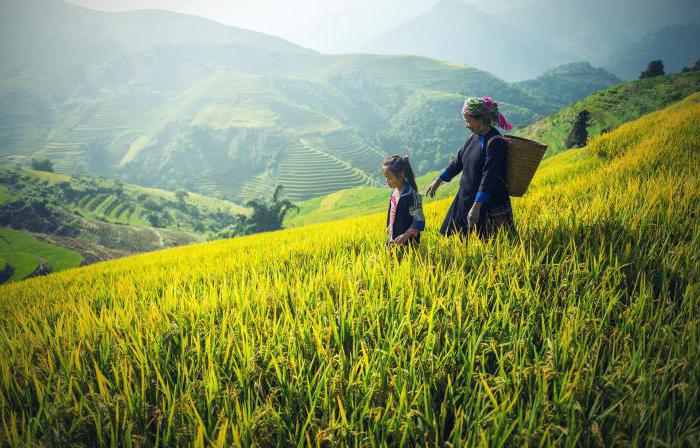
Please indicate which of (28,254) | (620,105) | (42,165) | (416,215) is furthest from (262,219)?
(42,165)

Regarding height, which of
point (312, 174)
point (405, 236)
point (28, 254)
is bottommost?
point (28, 254)

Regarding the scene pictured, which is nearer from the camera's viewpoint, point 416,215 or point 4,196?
point 416,215

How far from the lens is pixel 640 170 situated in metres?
4.69

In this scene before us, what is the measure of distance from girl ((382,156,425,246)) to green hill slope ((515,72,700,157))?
53.7 metres

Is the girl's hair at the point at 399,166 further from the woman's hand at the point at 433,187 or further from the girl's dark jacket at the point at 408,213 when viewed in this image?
the woman's hand at the point at 433,187

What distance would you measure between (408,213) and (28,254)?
85.9 m

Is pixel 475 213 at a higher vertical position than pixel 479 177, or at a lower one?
lower

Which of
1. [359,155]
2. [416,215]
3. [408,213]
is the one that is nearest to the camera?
[416,215]

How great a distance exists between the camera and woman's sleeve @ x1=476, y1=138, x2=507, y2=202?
9.72ft

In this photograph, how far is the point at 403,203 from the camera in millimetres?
3223

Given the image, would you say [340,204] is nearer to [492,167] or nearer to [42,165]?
[492,167]

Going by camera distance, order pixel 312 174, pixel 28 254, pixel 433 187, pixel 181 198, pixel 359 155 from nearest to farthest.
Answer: pixel 433 187, pixel 28 254, pixel 181 198, pixel 312 174, pixel 359 155

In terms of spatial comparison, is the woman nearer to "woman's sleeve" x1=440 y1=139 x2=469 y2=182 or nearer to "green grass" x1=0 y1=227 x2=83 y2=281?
"woman's sleeve" x1=440 y1=139 x2=469 y2=182

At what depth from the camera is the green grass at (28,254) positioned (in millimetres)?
52656
